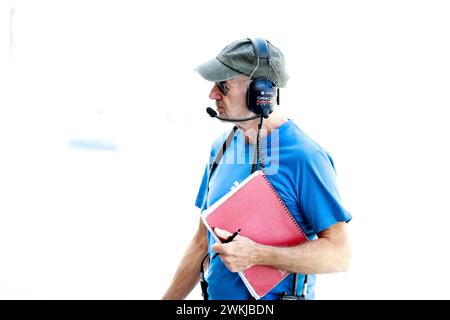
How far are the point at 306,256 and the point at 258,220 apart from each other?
128 mm

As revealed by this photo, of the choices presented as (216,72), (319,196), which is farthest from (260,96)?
(319,196)

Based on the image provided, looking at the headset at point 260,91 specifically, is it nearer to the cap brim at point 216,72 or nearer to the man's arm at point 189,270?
the cap brim at point 216,72

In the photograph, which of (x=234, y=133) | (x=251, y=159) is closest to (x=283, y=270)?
(x=251, y=159)

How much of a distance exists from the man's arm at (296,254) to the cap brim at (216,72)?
343 millimetres

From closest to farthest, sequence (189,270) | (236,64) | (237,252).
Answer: (237,252) < (236,64) < (189,270)

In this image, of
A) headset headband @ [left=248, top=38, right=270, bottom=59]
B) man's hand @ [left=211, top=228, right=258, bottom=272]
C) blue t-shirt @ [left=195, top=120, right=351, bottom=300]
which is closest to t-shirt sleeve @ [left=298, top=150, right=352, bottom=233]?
blue t-shirt @ [left=195, top=120, right=351, bottom=300]

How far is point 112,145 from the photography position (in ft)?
15.6

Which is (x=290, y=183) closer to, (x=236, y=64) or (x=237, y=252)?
(x=237, y=252)

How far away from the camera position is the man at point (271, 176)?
109 centimetres

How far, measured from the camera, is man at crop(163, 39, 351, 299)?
1.09m

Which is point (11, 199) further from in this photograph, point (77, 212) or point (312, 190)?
point (312, 190)

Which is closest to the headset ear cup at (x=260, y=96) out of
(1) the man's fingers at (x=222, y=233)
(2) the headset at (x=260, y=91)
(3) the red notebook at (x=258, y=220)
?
(2) the headset at (x=260, y=91)

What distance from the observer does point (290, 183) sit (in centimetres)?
112

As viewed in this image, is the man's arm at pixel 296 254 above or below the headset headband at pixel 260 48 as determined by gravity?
below
